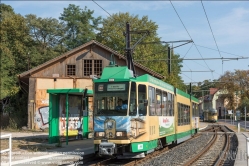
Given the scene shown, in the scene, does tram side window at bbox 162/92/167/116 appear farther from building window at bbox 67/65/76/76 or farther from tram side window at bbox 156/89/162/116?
building window at bbox 67/65/76/76

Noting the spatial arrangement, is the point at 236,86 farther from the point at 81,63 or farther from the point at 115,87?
the point at 115,87

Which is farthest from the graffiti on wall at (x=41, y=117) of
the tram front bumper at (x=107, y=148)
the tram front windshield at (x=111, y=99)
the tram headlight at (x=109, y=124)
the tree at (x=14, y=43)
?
the tram front bumper at (x=107, y=148)

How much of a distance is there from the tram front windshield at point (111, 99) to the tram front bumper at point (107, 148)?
3.40 feet

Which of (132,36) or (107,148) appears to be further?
(132,36)

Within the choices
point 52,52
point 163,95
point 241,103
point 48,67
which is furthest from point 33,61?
point 241,103

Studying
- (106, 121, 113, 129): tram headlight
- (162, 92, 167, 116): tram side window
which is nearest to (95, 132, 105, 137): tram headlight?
(106, 121, 113, 129): tram headlight

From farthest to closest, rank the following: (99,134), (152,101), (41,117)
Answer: (41,117)
(152,101)
(99,134)

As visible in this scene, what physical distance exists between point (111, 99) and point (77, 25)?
4828 cm

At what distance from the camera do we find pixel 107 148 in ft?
44.0

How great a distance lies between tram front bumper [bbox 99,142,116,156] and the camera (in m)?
13.4

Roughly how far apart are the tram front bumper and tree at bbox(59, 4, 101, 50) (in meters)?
46.3

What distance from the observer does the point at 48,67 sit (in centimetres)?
3494

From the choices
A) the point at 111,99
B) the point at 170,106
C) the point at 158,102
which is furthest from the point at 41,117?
the point at 111,99

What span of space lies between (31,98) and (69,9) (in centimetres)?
Result: 3052
